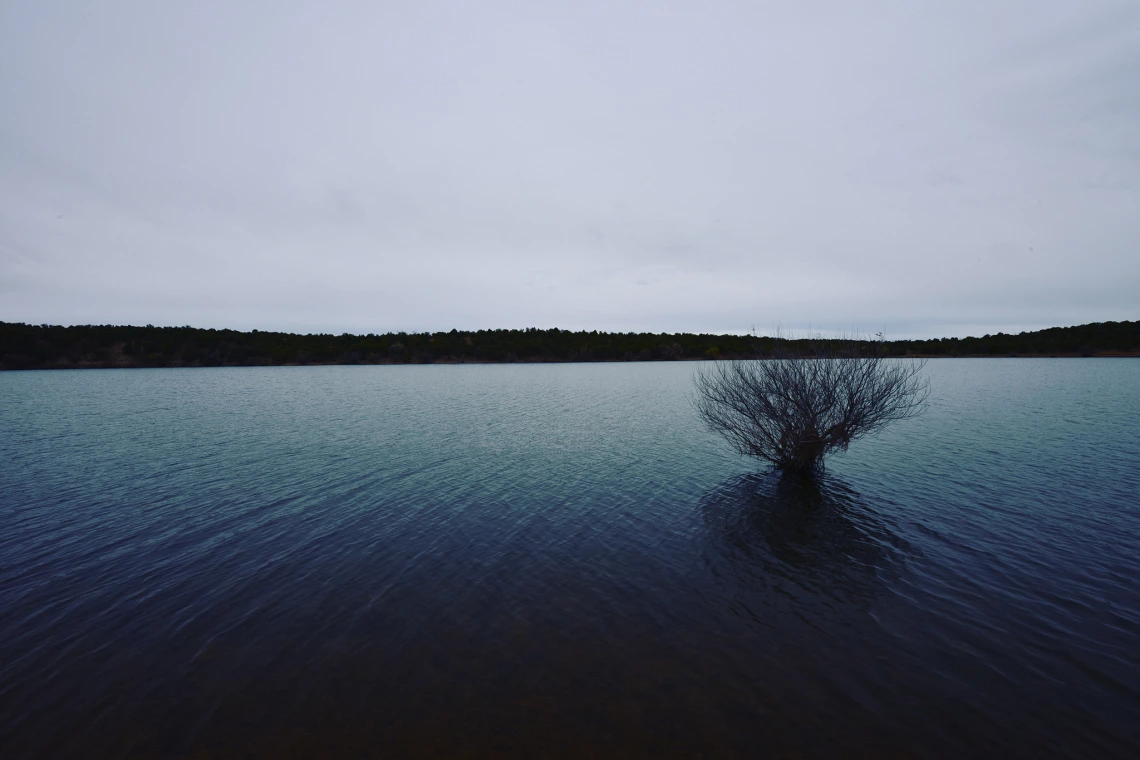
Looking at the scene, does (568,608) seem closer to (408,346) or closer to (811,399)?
(811,399)

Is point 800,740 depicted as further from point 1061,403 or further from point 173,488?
point 1061,403

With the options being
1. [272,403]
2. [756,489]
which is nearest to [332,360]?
[272,403]

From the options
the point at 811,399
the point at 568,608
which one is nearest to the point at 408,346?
the point at 811,399

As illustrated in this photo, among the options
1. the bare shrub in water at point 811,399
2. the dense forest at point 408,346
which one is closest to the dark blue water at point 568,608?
A: the bare shrub in water at point 811,399

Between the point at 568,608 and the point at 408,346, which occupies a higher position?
the point at 408,346

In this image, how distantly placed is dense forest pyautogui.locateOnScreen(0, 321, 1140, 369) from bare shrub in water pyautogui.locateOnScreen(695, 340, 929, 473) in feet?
298

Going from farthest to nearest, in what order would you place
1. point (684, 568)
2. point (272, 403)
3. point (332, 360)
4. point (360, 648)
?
point (332, 360)
point (272, 403)
point (684, 568)
point (360, 648)

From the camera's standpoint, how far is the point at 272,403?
5047cm

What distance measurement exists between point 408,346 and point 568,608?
170 metres

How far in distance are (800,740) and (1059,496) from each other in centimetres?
1897

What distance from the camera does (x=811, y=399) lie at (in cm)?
2100

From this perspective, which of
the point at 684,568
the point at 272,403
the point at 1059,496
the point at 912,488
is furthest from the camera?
the point at 272,403

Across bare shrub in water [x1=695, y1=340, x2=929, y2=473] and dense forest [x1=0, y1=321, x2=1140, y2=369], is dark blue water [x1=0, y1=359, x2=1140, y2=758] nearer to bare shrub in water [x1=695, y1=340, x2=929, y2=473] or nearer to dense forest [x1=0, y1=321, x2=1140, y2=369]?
bare shrub in water [x1=695, y1=340, x2=929, y2=473]

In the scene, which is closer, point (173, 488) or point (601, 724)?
point (601, 724)
